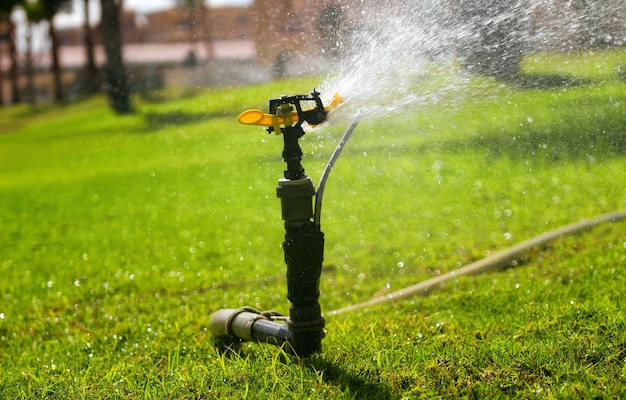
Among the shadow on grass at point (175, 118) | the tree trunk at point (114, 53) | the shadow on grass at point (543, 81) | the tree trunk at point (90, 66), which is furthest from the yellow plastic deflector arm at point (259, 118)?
the tree trunk at point (90, 66)

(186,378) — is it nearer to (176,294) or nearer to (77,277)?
(176,294)

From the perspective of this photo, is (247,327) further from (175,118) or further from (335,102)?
(175,118)

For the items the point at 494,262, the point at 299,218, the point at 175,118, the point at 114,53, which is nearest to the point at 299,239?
the point at 299,218

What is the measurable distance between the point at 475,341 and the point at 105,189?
6972 millimetres

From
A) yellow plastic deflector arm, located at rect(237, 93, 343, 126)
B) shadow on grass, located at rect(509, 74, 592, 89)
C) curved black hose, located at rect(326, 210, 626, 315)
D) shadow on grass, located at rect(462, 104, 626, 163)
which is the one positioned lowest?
shadow on grass, located at rect(462, 104, 626, 163)

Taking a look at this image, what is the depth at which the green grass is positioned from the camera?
111 inches

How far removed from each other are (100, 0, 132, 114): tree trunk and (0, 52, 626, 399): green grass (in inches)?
379

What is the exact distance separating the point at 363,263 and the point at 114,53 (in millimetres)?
16528

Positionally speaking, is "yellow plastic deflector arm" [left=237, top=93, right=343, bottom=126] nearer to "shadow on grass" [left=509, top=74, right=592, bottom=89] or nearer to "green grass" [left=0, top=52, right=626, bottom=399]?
"green grass" [left=0, top=52, right=626, bottom=399]

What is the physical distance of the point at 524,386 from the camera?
2643mm

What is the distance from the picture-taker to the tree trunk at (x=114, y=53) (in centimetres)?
2017

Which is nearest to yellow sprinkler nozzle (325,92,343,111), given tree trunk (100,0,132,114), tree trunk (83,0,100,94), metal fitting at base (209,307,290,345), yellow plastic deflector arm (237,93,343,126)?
yellow plastic deflector arm (237,93,343,126)

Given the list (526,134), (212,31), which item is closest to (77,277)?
(526,134)

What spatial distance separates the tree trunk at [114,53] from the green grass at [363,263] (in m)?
9.62
